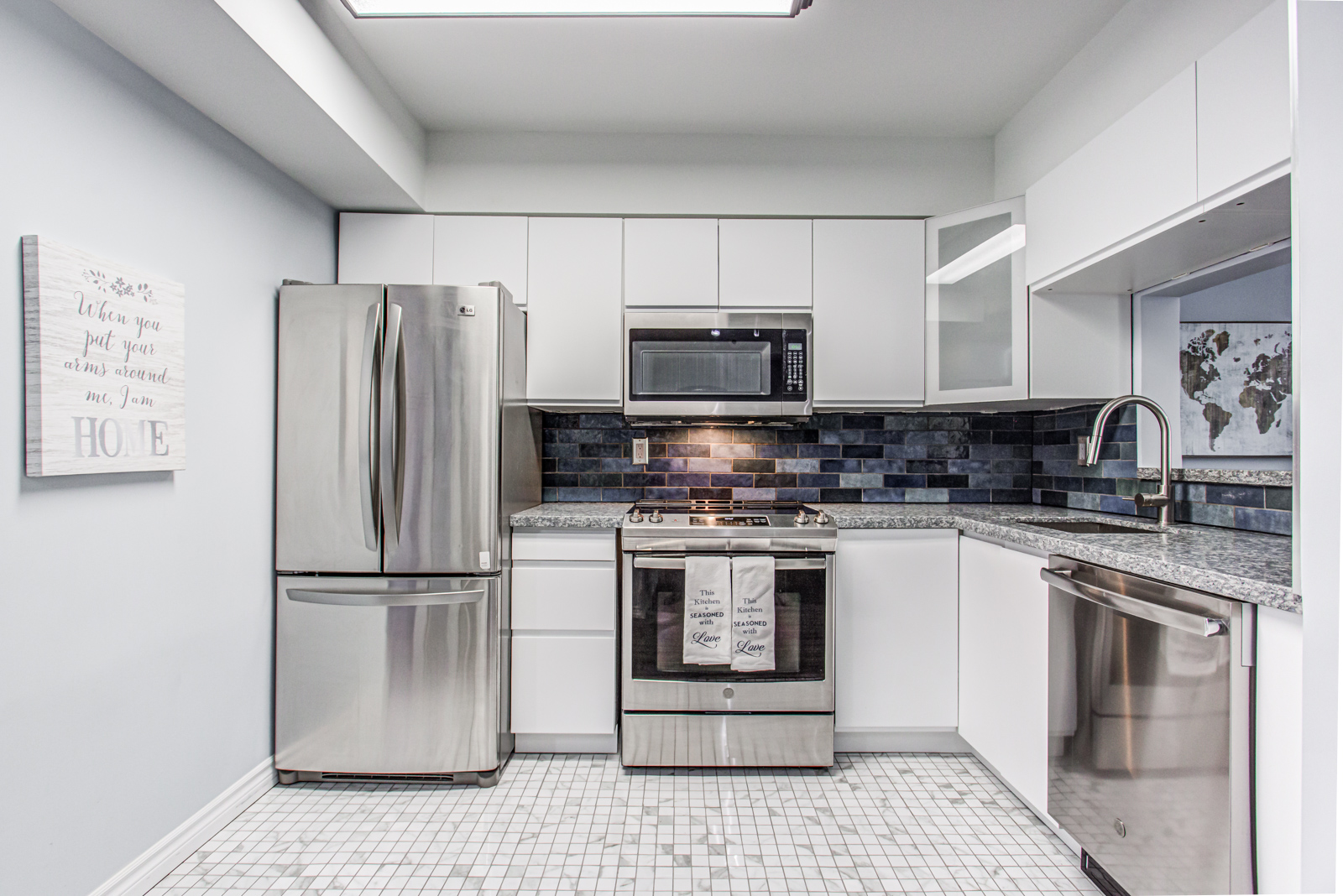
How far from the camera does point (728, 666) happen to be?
7.24 ft

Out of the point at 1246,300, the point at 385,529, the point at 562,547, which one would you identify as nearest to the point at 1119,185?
the point at 1246,300

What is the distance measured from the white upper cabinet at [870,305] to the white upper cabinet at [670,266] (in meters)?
0.43

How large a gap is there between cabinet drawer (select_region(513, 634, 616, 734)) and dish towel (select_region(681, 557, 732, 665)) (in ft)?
1.04

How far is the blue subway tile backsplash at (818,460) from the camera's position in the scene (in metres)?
2.87

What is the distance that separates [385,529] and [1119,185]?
2.41 metres

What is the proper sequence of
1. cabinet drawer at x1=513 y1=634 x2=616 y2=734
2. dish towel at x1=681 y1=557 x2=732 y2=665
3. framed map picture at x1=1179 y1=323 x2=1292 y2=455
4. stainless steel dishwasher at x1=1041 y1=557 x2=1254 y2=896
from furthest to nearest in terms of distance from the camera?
cabinet drawer at x1=513 y1=634 x2=616 y2=734, dish towel at x1=681 y1=557 x2=732 y2=665, framed map picture at x1=1179 y1=323 x2=1292 y2=455, stainless steel dishwasher at x1=1041 y1=557 x2=1254 y2=896

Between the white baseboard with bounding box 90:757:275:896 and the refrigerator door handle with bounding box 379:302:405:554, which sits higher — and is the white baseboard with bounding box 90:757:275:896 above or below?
below

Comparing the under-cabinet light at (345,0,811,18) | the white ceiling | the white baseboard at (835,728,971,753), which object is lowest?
the white baseboard at (835,728,971,753)

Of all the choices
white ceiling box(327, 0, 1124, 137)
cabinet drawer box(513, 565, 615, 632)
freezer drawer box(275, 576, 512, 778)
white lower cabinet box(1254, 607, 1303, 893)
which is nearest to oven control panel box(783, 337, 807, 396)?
white ceiling box(327, 0, 1124, 137)

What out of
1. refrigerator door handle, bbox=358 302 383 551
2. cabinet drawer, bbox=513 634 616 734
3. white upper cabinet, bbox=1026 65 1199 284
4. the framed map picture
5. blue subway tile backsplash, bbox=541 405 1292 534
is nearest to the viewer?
white upper cabinet, bbox=1026 65 1199 284

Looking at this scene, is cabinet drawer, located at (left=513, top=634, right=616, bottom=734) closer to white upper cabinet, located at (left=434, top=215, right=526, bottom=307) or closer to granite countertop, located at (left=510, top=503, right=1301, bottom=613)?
granite countertop, located at (left=510, top=503, right=1301, bottom=613)

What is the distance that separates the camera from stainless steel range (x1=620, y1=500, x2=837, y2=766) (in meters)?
2.21

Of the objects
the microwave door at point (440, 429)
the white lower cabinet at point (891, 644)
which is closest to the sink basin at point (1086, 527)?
the white lower cabinet at point (891, 644)

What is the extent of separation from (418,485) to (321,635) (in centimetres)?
59
